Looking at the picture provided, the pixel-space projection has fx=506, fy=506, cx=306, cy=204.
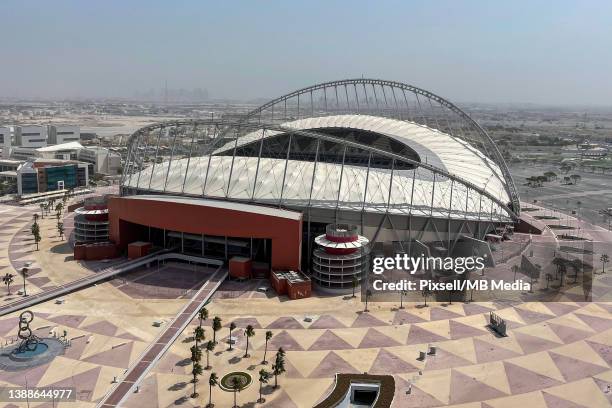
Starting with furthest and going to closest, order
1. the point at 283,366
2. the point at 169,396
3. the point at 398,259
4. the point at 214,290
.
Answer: the point at 398,259, the point at 214,290, the point at 283,366, the point at 169,396

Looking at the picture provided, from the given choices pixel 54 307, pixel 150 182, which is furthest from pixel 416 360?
pixel 150 182

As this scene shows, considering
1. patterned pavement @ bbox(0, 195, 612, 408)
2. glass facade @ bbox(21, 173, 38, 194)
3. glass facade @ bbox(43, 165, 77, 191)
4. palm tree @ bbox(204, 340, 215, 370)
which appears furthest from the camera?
glass facade @ bbox(43, 165, 77, 191)

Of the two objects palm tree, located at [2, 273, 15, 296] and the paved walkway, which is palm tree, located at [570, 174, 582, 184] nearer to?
the paved walkway

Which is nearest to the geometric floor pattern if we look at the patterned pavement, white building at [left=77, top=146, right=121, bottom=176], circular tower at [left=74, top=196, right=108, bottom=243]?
the patterned pavement

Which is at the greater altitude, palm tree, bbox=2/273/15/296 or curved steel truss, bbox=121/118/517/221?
curved steel truss, bbox=121/118/517/221

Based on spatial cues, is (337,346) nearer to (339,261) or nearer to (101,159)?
(339,261)

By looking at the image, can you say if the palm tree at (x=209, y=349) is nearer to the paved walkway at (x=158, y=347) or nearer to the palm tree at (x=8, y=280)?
the paved walkway at (x=158, y=347)

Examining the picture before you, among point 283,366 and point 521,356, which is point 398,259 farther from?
point 283,366
